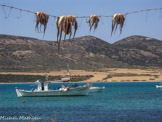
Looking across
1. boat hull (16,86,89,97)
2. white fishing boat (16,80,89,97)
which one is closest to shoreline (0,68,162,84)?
boat hull (16,86,89,97)

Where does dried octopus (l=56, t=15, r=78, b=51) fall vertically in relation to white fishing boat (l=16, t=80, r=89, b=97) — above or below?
above

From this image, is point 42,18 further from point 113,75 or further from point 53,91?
point 113,75

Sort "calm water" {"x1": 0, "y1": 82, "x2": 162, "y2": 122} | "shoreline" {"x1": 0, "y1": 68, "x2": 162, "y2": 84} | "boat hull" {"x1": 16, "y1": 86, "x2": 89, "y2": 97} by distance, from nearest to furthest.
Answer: "calm water" {"x1": 0, "y1": 82, "x2": 162, "y2": 122} < "boat hull" {"x1": 16, "y1": 86, "x2": 89, "y2": 97} < "shoreline" {"x1": 0, "y1": 68, "x2": 162, "y2": 84}

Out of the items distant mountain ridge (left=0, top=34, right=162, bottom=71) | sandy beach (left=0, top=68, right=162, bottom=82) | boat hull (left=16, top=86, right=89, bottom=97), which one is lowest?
sandy beach (left=0, top=68, right=162, bottom=82)

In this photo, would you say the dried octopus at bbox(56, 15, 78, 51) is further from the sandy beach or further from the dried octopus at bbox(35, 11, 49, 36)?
the sandy beach

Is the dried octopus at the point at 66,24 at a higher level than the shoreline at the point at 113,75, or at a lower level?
higher

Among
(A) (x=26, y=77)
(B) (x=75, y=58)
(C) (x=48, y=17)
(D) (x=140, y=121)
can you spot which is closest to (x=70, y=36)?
(C) (x=48, y=17)

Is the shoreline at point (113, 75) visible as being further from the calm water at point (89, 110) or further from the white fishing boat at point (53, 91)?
the calm water at point (89, 110)

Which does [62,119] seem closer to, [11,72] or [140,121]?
[140,121]

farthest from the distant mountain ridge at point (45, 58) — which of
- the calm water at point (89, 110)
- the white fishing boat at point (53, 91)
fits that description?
the calm water at point (89, 110)

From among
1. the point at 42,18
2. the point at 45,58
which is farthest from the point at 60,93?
the point at 45,58

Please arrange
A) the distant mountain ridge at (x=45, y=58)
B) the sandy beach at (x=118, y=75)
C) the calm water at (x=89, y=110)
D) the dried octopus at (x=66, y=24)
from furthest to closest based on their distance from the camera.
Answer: the distant mountain ridge at (x=45, y=58) < the sandy beach at (x=118, y=75) < the calm water at (x=89, y=110) < the dried octopus at (x=66, y=24)

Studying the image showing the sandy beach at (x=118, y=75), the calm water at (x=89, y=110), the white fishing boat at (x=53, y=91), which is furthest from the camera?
the sandy beach at (x=118, y=75)

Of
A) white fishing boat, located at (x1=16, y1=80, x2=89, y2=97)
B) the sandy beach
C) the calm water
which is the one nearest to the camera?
the calm water
